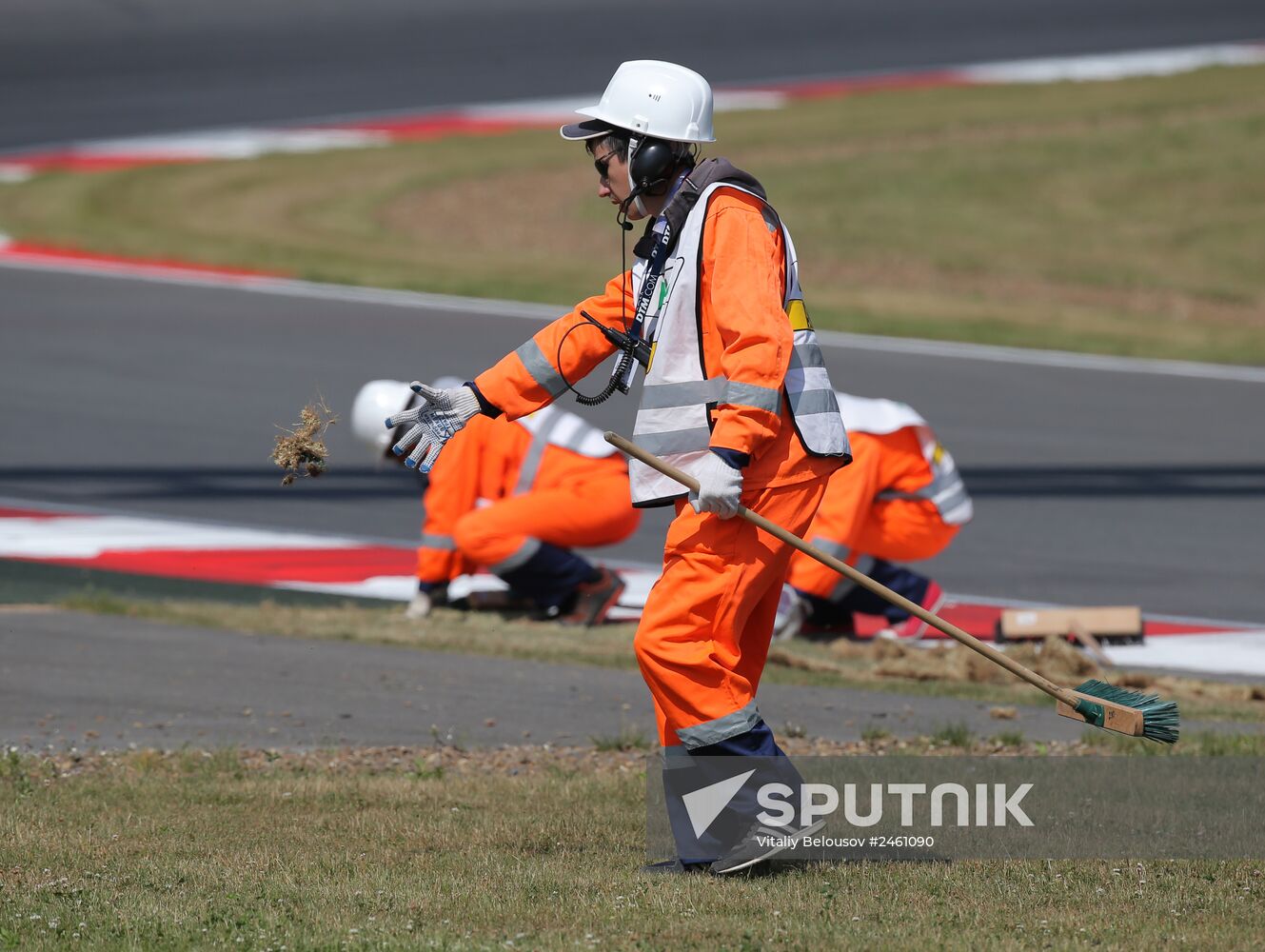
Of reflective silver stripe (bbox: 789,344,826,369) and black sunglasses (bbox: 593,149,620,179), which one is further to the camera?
black sunglasses (bbox: 593,149,620,179)

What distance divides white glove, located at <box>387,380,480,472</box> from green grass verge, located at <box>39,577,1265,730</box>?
3.51 metres

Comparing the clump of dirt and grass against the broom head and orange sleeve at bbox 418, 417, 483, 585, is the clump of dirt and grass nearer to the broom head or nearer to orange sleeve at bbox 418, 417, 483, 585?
the broom head

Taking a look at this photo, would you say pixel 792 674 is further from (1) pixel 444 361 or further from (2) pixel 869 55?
(2) pixel 869 55

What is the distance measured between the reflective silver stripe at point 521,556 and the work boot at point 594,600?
1.30ft

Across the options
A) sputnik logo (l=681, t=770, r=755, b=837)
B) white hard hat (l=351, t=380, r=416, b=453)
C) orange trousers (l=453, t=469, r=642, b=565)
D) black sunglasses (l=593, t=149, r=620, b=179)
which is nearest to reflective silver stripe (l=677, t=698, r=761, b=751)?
sputnik logo (l=681, t=770, r=755, b=837)

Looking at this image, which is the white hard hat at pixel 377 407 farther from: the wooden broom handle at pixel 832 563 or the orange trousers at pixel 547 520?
the wooden broom handle at pixel 832 563

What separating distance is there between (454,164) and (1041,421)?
1147 centimetres

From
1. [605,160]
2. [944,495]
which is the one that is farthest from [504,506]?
[605,160]

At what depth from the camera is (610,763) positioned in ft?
23.8

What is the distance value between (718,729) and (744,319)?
1.11 metres

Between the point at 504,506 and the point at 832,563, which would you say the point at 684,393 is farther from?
the point at 504,506

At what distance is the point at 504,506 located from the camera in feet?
33.1

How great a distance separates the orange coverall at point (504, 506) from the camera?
1000 cm

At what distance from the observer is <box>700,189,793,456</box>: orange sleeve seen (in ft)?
17.4
